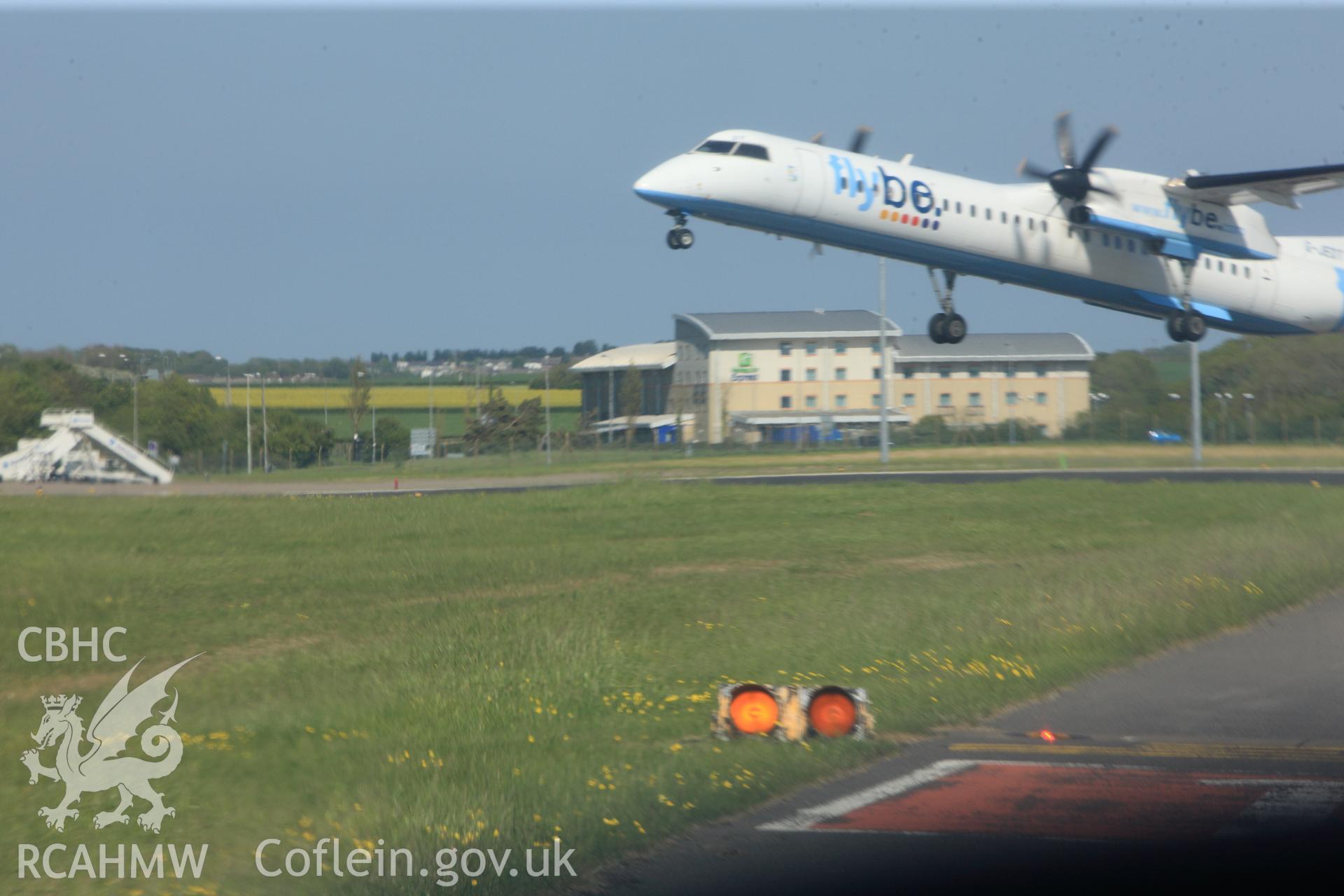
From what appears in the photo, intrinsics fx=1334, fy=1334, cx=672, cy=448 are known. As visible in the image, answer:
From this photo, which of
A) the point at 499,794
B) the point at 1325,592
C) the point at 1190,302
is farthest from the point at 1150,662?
the point at 1190,302

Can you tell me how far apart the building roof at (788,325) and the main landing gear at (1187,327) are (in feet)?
69.1

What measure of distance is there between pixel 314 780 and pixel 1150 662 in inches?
382

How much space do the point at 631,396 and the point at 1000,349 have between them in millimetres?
15785

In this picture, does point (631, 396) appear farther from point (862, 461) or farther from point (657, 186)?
point (657, 186)

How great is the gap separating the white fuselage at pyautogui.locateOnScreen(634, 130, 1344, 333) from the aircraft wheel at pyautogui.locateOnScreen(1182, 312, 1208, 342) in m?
0.51

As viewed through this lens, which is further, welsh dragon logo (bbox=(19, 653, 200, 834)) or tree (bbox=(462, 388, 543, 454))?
tree (bbox=(462, 388, 543, 454))

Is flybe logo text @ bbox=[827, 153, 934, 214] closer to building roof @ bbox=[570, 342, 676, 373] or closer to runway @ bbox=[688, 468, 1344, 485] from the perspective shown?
runway @ bbox=[688, 468, 1344, 485]

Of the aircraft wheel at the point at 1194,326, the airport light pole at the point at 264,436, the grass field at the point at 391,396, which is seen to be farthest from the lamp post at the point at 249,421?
the aircraft wheel at the point at 1194,326

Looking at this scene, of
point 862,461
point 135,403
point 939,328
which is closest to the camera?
point 939,328

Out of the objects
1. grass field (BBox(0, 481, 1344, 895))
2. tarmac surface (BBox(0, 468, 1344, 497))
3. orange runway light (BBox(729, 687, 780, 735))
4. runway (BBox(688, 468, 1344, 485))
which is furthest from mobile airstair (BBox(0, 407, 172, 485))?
orange runway light (BBox(729, 687, 780, 735))

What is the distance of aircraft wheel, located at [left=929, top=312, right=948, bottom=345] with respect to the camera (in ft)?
98.5

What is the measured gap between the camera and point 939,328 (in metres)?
30.1

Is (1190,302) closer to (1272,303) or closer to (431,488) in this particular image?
(1272,303)

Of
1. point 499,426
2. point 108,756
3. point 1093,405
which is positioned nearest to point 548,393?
point 499,426
